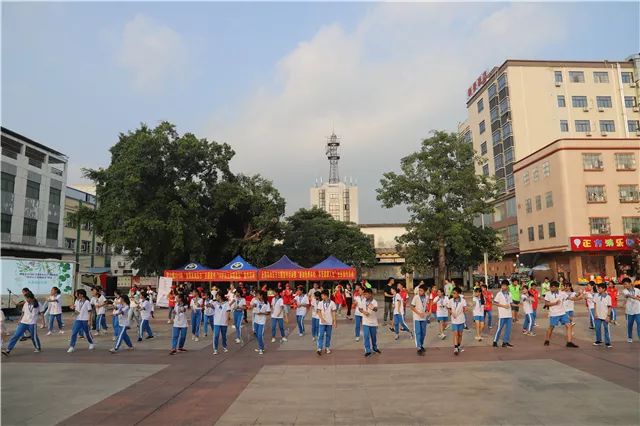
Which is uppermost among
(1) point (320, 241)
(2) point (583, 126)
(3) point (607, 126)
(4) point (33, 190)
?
(2) point (583, 126)

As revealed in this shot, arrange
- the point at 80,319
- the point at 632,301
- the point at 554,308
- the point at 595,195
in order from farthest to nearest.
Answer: the point at 595,195, the point at 80,319, the point at 554,308, the point at 632,301

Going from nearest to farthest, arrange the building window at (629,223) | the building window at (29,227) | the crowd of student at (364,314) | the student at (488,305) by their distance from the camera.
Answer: the crowd of student at (364,314)
the student at (488,305)
the building window at (29,227)
the building window at (629,223)

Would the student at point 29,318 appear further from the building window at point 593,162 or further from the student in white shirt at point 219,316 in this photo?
the building window at point 593,162

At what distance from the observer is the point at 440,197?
107 feet

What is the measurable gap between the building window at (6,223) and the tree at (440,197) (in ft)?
99.9

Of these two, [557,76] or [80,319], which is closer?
[80,319]

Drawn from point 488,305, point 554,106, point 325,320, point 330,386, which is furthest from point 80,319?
point 554,106

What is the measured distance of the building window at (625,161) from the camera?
4169cm

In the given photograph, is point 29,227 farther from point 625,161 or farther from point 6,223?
point 625,161

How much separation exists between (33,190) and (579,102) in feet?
192

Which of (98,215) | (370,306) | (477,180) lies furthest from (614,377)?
(98,215)

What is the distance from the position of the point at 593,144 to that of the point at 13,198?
50.8 m


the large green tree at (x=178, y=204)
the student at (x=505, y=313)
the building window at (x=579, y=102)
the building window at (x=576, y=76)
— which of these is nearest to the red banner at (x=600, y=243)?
the building window at (x=579, y=102)

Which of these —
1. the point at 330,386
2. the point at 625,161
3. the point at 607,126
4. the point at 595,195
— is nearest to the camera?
the point at 330,386
